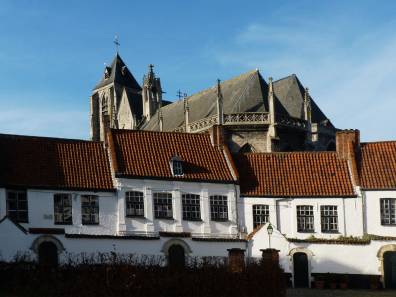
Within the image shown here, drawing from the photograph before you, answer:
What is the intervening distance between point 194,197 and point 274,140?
13003mm

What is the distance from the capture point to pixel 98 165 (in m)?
40.5

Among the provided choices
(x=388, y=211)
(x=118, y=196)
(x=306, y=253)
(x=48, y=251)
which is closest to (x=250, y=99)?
(x=388, y=211)

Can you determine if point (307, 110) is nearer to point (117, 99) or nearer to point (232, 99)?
point (232, 99)

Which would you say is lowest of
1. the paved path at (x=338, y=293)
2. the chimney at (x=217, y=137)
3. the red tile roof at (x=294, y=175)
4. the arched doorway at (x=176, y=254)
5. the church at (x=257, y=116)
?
the paved path at (x=338, y=293)

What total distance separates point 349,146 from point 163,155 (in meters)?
11.2

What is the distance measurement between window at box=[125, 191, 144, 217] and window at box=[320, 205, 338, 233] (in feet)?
33.9

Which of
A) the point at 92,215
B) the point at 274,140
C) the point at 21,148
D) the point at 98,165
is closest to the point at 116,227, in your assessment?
the point at 92,215

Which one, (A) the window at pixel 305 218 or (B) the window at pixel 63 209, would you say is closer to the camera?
(B) the window at pixel 63 209

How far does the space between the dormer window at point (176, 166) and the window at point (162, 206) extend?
1.50 meters

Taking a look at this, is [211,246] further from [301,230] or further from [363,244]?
[363,244]

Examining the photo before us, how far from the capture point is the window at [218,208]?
40.9 m

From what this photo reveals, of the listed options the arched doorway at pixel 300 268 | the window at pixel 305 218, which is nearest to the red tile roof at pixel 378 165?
the window at pixel 305 218

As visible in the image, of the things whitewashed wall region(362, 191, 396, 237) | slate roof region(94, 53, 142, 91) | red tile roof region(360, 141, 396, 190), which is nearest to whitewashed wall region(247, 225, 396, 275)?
whitewashed wall region(362, 191, 396, 237)

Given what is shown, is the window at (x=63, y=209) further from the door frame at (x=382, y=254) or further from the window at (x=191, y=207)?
the door frame at (x=382, y=254)
